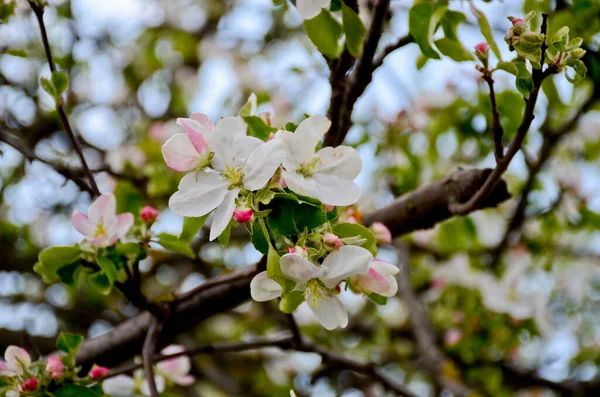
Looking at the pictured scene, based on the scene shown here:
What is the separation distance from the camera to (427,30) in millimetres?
1031

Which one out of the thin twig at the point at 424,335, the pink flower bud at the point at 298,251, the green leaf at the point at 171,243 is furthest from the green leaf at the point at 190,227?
the thin twig at the point at 424,335

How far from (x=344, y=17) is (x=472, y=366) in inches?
62.6

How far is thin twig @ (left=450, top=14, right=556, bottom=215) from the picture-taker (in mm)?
901

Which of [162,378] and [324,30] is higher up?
[324,30]

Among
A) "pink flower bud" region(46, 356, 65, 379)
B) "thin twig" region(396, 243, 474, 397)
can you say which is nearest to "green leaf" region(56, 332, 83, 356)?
"pink flower bud" region(46, 356, 65, 379)

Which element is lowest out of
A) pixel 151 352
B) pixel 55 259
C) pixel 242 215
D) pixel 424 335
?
pixel 424 335

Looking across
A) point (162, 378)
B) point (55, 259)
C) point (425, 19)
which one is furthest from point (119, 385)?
point (425, 19)

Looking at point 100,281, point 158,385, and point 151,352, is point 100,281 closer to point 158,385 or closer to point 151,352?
point 151,352

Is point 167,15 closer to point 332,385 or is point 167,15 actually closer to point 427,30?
point 332,385

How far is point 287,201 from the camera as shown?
856 millimetres

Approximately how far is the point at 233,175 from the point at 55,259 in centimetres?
41

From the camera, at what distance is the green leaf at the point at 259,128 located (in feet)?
3.24

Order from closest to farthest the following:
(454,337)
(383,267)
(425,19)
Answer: (383,267)
(425,19)
(454,337)

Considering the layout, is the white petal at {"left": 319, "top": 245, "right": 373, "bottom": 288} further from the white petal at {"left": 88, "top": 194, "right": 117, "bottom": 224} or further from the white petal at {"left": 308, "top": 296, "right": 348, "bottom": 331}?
the white petal at {"left": 88, "top": 194, "right": 117, "bottom": 224}
